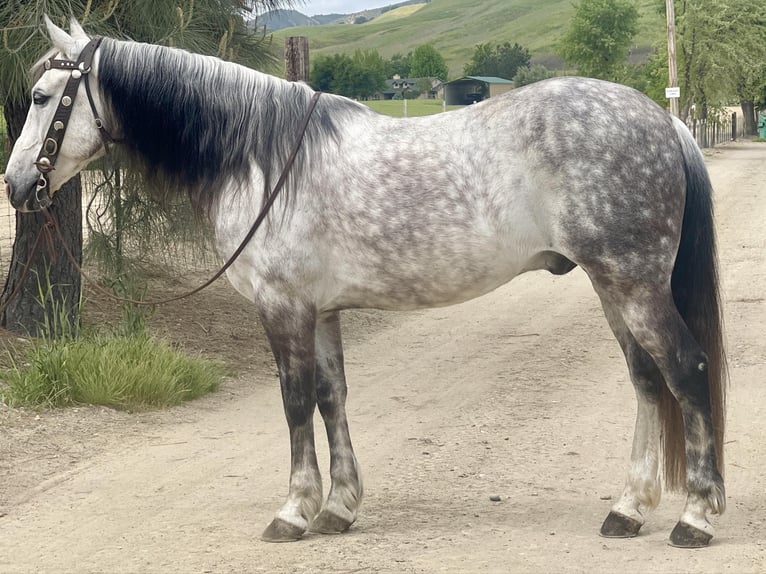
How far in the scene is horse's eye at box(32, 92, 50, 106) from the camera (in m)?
4.44

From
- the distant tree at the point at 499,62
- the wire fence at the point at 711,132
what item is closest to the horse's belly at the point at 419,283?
the wire fence at the point at 711,132

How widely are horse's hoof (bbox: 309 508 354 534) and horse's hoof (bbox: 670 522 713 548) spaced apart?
4.51 ft

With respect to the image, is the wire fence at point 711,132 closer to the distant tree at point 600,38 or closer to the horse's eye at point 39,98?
the distant tree at point 600,38

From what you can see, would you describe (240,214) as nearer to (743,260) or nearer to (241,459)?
(241,459)

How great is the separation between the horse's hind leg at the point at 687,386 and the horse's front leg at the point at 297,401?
1300mm

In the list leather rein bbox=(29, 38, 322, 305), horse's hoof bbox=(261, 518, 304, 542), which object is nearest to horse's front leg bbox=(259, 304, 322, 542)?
horse's hoof bbox=(261, 518, 304, 542)

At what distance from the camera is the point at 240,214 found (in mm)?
4469

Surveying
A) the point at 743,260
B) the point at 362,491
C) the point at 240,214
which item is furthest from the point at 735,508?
the point at 743,260

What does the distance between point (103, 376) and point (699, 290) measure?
3.76 m

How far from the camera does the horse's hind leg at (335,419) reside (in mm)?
4637

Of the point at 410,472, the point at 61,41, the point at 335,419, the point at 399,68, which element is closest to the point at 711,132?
the point at 410,472

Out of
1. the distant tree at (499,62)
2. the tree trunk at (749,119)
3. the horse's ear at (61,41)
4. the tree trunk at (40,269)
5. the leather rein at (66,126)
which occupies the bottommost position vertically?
the tree trunk at (749,119)

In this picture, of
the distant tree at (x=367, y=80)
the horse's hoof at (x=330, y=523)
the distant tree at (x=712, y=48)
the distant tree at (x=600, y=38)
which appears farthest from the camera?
the distant tree at (x=367, y=80)

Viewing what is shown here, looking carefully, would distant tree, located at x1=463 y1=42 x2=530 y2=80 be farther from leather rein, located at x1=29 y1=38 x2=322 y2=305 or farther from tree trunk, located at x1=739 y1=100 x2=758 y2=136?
leather rein, located at x1=29 y1=38 x2=322 y2=305
